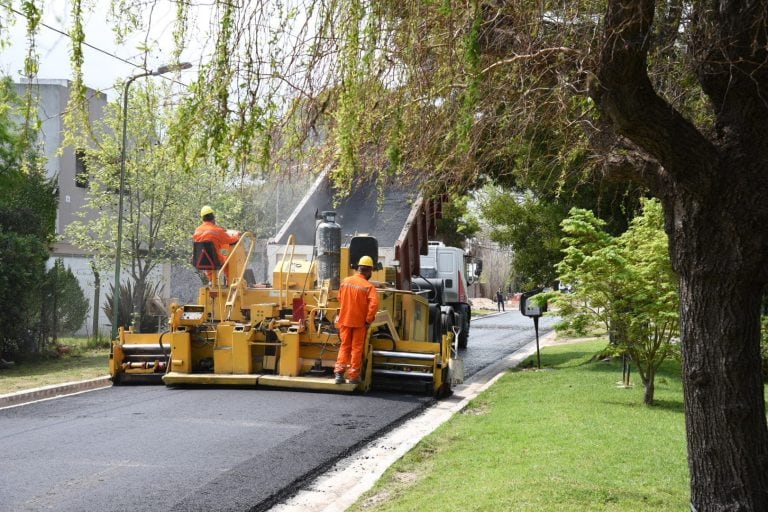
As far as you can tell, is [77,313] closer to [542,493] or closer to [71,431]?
[71,431]

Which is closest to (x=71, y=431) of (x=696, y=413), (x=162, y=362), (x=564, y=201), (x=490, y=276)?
(x=162, y=362)

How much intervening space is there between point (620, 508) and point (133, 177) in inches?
810

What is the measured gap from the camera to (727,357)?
193 inches

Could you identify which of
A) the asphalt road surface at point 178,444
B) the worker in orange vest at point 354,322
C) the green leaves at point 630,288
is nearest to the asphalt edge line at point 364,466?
the asphalt road surface at point 178,444

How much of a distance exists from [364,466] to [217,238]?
6036 mm

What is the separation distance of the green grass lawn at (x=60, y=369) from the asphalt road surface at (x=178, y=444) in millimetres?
1816

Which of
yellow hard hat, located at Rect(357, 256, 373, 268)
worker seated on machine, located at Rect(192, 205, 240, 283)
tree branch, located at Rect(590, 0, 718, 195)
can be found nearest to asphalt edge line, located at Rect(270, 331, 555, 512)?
yellow hard hat, located at Rect(357, 256, 373, 268)

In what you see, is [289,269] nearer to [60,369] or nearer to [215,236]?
[215,236]

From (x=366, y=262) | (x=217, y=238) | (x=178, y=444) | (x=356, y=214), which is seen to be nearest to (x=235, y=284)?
(x=217, y=238)

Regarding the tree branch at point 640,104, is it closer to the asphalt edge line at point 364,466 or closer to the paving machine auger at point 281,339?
the asphalt edge line at point 364,466

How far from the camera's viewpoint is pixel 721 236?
487 centimetres

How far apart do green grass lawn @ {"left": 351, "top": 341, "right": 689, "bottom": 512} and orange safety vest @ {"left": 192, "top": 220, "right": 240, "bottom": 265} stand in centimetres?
418

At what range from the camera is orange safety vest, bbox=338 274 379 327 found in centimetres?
1241

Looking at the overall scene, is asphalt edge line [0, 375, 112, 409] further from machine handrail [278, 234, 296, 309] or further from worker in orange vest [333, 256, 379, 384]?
worker in orange vest [333, 256, 379, 384]
